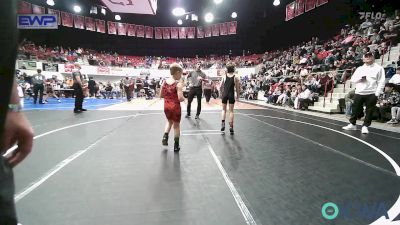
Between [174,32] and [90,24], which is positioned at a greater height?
[174,32]

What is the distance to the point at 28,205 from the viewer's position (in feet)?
7.61

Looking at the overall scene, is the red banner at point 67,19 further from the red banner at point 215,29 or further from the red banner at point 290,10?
the red banner at point 290,10

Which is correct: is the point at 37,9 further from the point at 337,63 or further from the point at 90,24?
the point at 337,63

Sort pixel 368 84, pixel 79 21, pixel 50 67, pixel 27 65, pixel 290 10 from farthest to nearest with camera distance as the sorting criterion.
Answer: pixel 79 21 → pixel 50 67 → pixel 290 10 → pixel 27 65 → pixel 368 84

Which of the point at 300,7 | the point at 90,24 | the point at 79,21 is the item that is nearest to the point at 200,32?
the point at 90,24

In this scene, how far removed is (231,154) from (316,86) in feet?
32.2

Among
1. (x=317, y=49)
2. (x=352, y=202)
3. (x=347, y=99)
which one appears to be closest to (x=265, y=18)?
(x=317, y=49)

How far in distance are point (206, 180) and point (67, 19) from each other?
30.2 meters

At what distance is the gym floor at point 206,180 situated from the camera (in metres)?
2.17

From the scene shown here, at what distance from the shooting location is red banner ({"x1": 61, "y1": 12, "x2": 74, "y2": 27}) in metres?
27.4

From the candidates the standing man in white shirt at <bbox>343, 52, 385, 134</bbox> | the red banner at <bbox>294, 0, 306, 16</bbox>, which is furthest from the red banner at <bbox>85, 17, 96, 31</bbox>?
the standing man in white shirt at <bbox>343, 52, 385, 134</bbox>

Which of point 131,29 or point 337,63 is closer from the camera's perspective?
point 337,63

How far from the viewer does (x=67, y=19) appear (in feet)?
90.9

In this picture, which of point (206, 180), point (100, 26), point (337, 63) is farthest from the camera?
point (100, 26)
